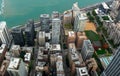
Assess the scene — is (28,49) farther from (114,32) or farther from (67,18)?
(114,32)

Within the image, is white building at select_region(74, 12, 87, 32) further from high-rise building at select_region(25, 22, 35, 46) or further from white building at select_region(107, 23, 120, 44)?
high-rise building at select_region(25, 22, 35, 46)

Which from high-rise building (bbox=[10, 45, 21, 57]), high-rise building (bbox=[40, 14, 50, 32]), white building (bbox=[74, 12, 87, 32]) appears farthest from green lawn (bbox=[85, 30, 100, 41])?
high-rise building (bbox=[10, 45, 21, 57])

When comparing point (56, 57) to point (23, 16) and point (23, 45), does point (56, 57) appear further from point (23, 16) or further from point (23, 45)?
point (23, 16)

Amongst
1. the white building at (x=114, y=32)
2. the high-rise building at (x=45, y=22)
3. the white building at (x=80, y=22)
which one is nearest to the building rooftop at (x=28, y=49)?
the high-rise building at (x=45, y=22)

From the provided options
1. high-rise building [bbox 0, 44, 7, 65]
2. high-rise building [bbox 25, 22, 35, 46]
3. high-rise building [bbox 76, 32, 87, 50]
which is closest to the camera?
high-rise building [bbox 0, 44, 7, 65]

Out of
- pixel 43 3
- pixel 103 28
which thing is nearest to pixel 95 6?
pixel 103 28

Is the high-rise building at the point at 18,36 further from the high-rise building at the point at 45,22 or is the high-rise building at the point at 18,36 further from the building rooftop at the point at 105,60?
the building rooftop at the point at 105,60
